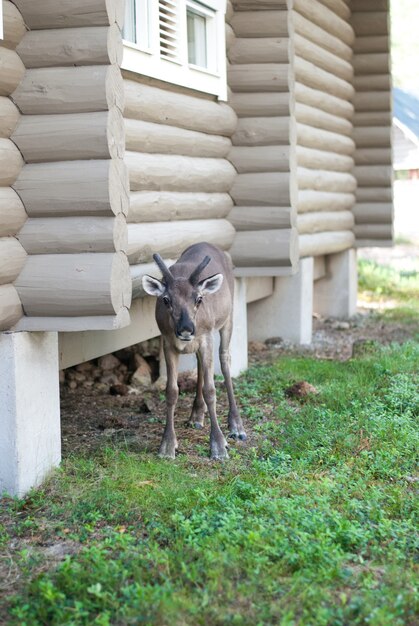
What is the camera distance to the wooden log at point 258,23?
1084 cm

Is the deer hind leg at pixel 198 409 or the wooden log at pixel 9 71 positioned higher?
the wooden log at pixel 9 71

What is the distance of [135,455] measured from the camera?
7.46m

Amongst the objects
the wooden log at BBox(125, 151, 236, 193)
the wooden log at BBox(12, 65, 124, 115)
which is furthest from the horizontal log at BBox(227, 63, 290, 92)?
the wooden log at BBox(12, 65, 124, 115)

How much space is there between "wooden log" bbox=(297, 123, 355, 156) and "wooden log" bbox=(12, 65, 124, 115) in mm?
6588

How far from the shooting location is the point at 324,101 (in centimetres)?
1416

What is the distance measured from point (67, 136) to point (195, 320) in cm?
183

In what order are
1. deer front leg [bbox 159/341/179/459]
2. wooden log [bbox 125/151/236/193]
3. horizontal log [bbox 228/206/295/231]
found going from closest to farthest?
deer front leg [bbox 159/341/179/459] < wooden log [bbox 125/151/236/193] < horizontal log [bbox 228/206/295/231]

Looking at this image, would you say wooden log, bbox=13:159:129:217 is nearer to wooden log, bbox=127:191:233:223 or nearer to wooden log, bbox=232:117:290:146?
wooden log, bbox=127:191:233:223

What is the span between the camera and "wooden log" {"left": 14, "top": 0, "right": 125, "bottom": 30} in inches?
253

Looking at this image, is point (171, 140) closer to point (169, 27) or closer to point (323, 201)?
point (169, 27)

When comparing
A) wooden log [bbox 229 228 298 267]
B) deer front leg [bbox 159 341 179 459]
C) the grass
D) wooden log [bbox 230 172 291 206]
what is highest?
wooden log [bbox 230 172 291 206]

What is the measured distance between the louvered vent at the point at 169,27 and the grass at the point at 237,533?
349cm

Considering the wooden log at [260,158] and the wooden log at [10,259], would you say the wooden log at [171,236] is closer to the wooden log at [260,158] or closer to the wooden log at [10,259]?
the wooden log at [260,158]

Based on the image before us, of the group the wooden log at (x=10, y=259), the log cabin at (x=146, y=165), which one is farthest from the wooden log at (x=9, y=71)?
the wooden log at (x=10, y=259)
